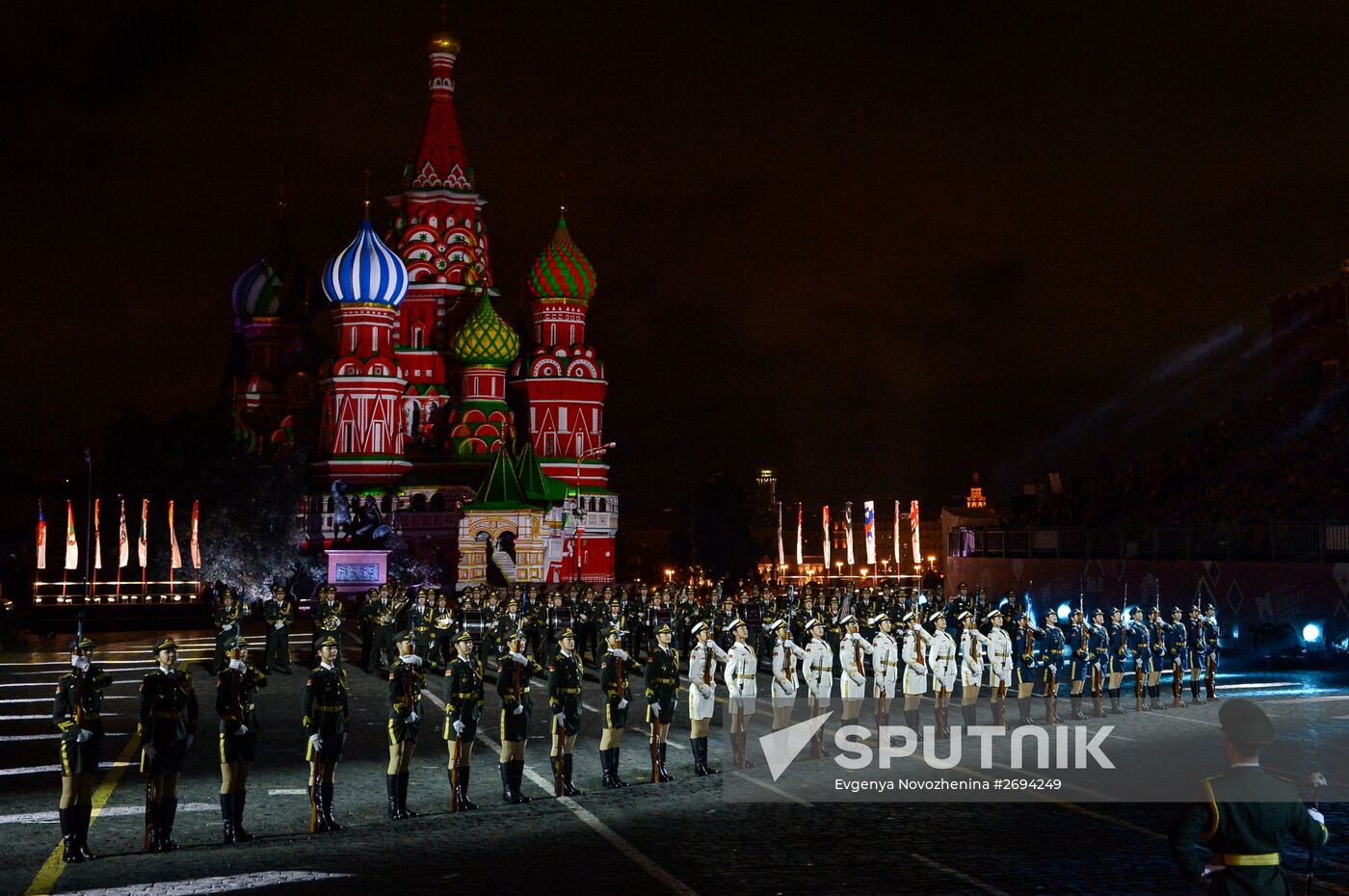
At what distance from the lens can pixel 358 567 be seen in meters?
50.5

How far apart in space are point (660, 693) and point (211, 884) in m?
6.58

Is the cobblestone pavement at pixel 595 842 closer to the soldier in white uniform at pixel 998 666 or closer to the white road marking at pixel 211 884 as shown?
the white road marking at pixel 211 884

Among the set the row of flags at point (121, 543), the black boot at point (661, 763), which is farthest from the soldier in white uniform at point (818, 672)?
the row of flags at point (121, 543)

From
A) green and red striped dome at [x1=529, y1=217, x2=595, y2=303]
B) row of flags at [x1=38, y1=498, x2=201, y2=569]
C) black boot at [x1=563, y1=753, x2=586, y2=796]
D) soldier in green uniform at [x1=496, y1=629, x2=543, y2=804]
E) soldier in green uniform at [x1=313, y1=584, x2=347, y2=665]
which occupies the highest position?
green and red striped dome at [x1=529, y1=217, x2=595, y2=303]

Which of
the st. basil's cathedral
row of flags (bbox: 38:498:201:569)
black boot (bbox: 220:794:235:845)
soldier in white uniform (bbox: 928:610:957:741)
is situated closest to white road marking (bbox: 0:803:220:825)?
black boot (bbox: 220:794:235:845)

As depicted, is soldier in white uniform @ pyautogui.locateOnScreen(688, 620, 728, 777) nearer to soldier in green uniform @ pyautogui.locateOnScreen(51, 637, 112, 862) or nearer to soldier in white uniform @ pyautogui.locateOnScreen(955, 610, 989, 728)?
soldier in white uniform @ pyautogui.locateOnScreen(955, 610, 989, 728)

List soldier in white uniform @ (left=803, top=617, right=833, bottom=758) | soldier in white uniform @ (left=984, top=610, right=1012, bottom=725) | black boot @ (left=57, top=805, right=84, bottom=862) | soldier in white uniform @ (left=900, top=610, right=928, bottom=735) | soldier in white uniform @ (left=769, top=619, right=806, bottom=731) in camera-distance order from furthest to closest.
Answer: soldier in white uniform @ (left=984, top=610, right=1012, bottom=725), soldier in white uniform @ (left=900, top=610, right=928, bottom=735), soldier in white uniform @ (left=803, top=617, right=833, bottom=758), soldier in white uniform @ (left=769, top=619, right=806, bottom=731), black boot @ (left=57, top=805, right=84, bottom=862)

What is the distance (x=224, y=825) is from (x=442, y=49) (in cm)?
8340

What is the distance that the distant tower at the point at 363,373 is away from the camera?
7712 cm

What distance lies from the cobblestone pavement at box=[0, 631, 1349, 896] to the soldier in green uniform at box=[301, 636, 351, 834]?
301 mm

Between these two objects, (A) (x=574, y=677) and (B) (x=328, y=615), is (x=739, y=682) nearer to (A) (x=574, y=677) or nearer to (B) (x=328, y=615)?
(A) (x=574, y=677)

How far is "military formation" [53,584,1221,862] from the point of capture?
44.3 ft

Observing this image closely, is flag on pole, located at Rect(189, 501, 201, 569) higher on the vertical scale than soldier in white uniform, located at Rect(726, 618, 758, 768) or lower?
higher

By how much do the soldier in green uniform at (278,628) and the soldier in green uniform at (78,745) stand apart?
1634 centimetres
